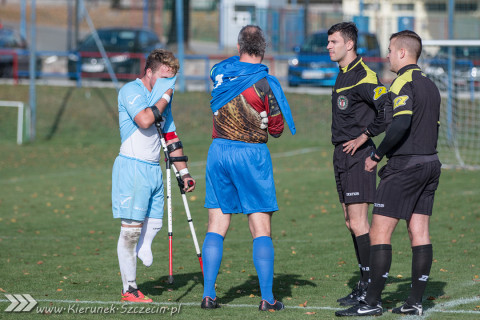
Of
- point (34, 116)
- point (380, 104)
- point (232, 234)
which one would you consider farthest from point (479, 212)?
point (34, 116)

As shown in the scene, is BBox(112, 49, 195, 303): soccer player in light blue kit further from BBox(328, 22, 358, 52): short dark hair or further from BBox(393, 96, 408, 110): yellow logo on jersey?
BBox(393, 96, 408, 110): yellow logo on jersey

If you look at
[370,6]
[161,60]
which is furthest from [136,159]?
[370,6]

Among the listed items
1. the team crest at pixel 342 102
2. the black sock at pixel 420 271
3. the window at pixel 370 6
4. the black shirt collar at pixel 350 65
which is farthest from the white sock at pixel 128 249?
the window at pixel 370 6

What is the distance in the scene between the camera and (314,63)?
2270cm

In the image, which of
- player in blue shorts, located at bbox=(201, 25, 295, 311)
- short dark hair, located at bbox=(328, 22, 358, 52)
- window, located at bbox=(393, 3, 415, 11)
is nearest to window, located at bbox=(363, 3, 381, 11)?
window, located at bbox=(393, 3, 415, 11)

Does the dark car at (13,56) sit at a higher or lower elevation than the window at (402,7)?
lower

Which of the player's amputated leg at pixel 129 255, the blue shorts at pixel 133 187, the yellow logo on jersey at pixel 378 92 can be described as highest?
the yellow logo on jersey at pixel 378 92

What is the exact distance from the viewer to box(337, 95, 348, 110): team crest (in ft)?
21.3

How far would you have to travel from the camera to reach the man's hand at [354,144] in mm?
6367

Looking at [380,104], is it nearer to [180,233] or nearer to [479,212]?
[180,233]

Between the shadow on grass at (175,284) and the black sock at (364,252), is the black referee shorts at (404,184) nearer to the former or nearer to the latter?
the black sock at (364,252)

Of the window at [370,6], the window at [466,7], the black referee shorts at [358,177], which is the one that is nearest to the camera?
the black referee shorts at [358,177]

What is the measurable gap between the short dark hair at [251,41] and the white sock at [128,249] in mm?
1753

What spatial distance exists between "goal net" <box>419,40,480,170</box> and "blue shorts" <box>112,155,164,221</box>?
1163 centimetres
